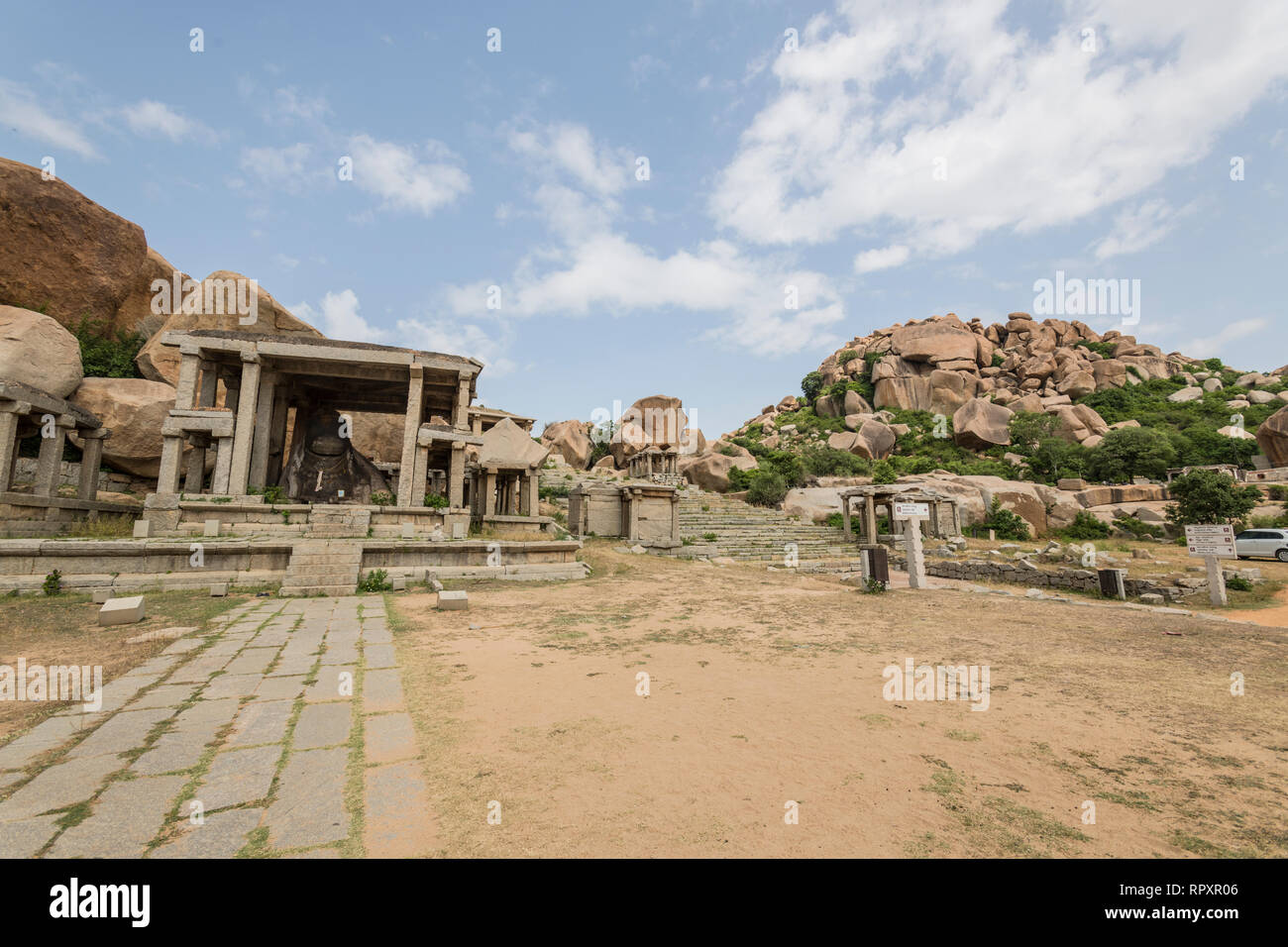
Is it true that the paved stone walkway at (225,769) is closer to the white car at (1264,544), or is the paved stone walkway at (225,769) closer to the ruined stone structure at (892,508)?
the ruined stone structure at (892,508)

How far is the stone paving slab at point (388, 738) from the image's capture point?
319 centimetres

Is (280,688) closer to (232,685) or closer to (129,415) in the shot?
(232,685)

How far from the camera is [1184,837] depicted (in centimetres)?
255

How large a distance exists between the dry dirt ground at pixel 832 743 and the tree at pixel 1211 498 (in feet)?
72.1

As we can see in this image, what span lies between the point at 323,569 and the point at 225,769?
823 cm

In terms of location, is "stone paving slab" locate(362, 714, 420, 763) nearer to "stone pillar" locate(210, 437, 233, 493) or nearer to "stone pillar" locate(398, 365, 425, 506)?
"stone pillar" locate(398, 365, 425, 506)

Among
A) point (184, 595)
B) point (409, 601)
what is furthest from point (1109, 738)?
point (184, 595)

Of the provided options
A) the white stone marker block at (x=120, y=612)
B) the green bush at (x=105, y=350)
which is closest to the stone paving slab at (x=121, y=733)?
the white stone marker block at (x=120, y=612)

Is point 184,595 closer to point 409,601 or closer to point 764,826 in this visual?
point 409,601

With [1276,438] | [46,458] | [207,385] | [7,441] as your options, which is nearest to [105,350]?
[46,458]

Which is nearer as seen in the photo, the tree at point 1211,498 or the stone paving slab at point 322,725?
the stone paving slab at point 322,725

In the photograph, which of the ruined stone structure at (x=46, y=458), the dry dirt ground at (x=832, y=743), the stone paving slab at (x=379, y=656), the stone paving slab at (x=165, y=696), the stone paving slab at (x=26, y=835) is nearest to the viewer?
the stone paving slab at (x=26, y=835)

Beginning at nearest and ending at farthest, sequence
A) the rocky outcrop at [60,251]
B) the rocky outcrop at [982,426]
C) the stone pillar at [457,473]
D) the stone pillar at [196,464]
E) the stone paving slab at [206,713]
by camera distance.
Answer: the stone paving slab at [206,713]
the stone pillar at [196,464]
the stone pillar at [457,473]
the rocky outcrop at [60,251]
the rocky outcrop at [982,426]
